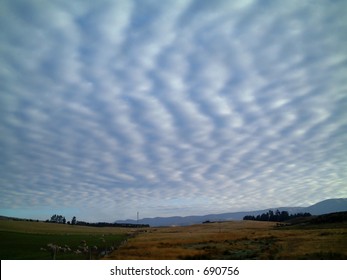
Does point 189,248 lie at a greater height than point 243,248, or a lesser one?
greater

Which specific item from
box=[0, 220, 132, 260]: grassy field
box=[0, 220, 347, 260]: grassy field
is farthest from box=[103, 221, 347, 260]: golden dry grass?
box=[0, 220, 132, 260]: grassy field

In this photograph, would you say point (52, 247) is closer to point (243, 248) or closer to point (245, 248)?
point (243, 248)

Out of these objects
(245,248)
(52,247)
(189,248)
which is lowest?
(245,248)

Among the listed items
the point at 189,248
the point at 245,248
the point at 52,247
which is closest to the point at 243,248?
the point at 245,248

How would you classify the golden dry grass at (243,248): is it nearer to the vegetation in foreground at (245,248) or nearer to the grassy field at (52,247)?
the vegetation in foreground at (245,248)

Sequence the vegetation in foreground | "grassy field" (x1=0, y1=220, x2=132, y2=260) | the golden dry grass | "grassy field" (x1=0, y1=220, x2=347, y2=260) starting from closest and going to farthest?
the vegetation in foreground < the golden dry grass < "grassy field" (x1=0, y1=220, x2=347, y2=260) < "grassy field" (x1=0, y1=220, x2=132, y2=260)

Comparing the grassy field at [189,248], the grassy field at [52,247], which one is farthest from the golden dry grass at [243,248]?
the grassy field at [52,247]

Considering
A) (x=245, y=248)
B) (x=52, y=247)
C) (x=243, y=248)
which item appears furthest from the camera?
(x=52, y=247)

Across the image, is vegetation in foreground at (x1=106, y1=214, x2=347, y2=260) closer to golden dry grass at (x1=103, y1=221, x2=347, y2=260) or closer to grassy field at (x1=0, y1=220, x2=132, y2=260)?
golden dry grass at (x1=103, y1=221, x2=347, y2=260)

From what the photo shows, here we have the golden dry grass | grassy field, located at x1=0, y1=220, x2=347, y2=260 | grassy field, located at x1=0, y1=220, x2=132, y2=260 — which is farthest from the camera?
grassy field, located at x1=0, y1=220, x2=132, y2=260
